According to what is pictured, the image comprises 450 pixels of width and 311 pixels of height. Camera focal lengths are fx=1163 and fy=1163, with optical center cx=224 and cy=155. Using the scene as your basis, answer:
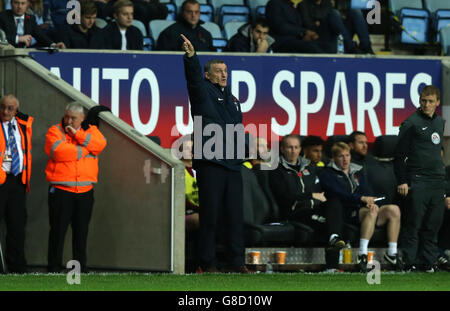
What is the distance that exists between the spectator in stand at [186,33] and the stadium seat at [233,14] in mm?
2403

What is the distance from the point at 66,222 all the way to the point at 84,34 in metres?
3.35

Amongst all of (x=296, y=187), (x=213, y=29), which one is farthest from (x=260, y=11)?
(x=296, y=187)

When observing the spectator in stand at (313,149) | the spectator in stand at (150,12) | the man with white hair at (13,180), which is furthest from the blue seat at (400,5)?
the man with white hair at (13,180)

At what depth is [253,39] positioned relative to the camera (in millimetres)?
14914

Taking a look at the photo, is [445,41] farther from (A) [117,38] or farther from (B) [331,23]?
(A) [117,38]

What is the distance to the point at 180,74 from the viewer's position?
14406mm

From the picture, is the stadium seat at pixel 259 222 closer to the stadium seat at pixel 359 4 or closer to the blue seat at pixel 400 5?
the stadium seat at pixel 359 4

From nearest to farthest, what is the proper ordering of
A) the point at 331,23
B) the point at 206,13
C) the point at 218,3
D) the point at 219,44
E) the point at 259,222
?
1. the point at 259,222
2. the point at 331,23
3. the point at 219,44
4. the point at 206,13
5. the point at 218,3

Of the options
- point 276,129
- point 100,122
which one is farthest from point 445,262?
point 100,122

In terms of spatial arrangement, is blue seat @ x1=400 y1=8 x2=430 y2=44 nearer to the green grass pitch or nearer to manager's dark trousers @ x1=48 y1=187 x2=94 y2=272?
the green grass pitch

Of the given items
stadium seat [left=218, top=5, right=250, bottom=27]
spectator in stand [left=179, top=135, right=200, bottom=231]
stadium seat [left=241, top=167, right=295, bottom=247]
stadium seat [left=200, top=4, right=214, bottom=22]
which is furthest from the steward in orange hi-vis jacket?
stadium seat [left=218, top=5, right=250, bottom=27]

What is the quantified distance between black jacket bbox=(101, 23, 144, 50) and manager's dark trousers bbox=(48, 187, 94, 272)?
9.97 ft

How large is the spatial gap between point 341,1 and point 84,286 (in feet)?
35.4
